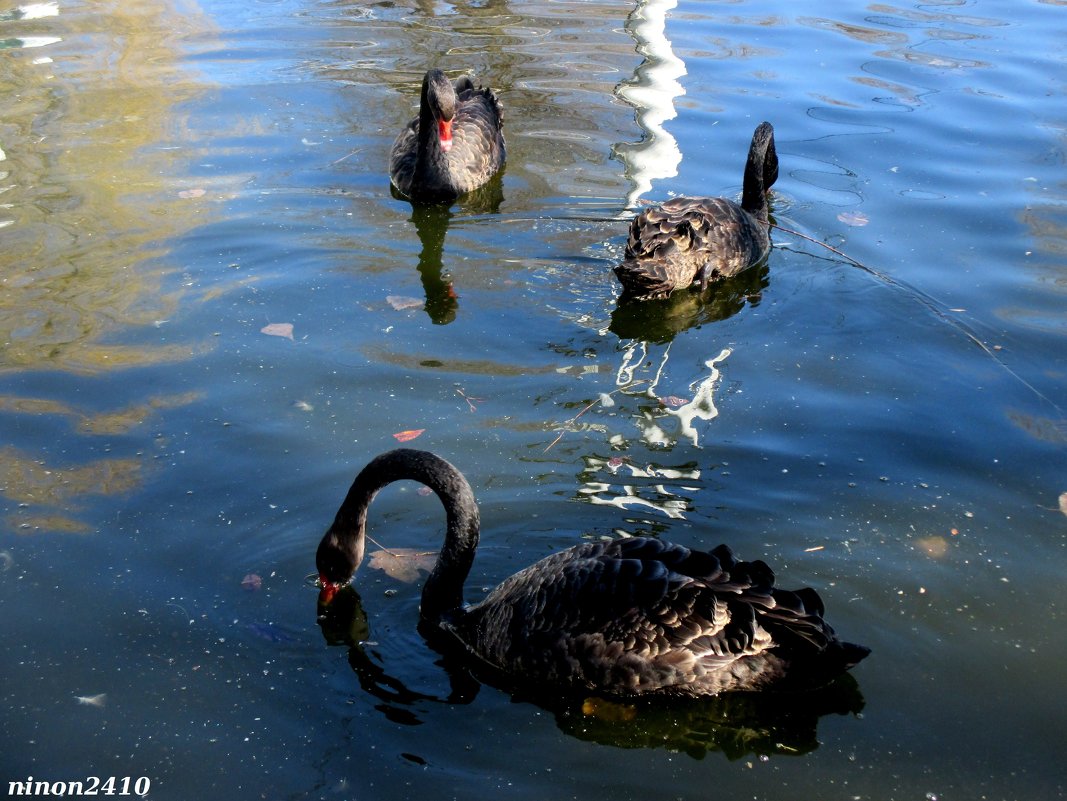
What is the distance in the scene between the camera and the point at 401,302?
718 cm

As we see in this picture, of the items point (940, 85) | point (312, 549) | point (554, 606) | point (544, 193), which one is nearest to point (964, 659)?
point (554, 606)

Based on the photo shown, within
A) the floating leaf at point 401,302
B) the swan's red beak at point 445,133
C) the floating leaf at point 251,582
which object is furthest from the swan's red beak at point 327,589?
the swan's red beak at point 445,133

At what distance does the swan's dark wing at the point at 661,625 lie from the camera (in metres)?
4.10

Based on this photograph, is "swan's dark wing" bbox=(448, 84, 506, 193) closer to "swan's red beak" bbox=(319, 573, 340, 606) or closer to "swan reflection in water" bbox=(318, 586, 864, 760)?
"swan's red beak" bbox=(319, 573, 340, 606)

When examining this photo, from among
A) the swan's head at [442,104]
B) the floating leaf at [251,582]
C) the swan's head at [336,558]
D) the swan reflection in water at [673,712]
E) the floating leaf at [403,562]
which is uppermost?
the swan's head at [442,104]

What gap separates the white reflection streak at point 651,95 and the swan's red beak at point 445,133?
134cm

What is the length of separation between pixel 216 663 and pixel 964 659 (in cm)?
268

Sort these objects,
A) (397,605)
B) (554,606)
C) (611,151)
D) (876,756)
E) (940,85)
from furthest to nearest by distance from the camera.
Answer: (940,85)
(611,151)
(397,605)
(554,606)
(876,756)

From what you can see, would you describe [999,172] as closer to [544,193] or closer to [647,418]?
[544,193]

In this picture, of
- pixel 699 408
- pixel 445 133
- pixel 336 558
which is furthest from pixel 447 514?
pixel 445 133

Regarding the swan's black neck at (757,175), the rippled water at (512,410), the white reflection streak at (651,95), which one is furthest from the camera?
the white reflection streak at (651,95)

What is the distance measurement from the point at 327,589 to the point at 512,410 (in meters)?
1.68

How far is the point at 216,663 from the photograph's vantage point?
14.0 ft

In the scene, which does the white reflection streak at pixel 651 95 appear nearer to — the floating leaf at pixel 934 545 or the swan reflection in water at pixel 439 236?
the swan reflection in water at pixel 439 236
